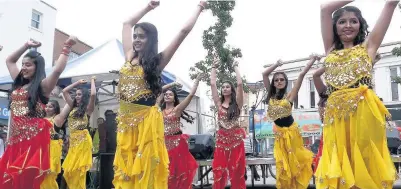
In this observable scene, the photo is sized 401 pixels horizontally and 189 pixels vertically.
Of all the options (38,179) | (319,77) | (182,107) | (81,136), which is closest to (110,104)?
(81,136)

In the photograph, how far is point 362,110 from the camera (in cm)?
257

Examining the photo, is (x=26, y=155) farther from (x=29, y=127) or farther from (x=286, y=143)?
(x=286, y=143)

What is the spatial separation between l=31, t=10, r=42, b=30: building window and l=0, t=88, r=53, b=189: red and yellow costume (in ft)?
71.7

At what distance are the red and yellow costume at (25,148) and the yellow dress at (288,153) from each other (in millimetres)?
3224

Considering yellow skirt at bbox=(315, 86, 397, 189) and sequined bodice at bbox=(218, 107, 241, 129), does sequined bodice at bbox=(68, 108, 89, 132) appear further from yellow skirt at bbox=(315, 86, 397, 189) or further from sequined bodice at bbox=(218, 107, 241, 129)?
yellow skirt at bbox=(315, 86, 397, 189)

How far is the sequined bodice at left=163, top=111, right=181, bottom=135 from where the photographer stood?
20.0 ft

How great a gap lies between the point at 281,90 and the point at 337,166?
11.4ft

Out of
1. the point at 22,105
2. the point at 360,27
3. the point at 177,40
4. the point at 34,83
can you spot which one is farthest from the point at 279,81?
the point at 22,105

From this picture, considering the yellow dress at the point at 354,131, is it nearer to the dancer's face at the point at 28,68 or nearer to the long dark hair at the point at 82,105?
the dancer's face at the point at 28,68

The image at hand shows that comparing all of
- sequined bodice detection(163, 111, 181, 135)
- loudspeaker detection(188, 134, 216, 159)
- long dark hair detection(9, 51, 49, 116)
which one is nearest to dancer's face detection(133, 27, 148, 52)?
long dark hair detection(9, 51, 49, 116)

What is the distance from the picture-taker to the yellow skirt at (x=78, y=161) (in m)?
6.42

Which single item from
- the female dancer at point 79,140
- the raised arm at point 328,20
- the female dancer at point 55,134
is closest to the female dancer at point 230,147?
the female dancer at point 79,140

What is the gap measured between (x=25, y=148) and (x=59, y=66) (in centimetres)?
78

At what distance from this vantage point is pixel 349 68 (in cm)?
266
